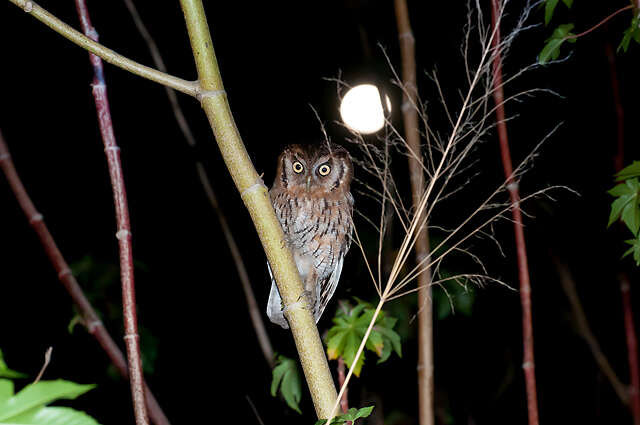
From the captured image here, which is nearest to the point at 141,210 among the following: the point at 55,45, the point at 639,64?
the point at 55,45

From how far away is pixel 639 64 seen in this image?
6.77 feet

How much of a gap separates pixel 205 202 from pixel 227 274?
40cm

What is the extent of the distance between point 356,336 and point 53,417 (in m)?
1.04

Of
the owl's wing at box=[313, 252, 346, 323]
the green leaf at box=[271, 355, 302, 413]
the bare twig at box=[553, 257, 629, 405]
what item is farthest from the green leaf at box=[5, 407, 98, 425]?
the bare twig at box=[553, 257, 629, 405]

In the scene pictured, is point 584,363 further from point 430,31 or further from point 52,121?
point 52,121

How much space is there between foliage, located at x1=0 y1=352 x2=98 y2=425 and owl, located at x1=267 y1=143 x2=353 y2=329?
1352mm

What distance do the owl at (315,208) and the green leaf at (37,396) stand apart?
1353mm

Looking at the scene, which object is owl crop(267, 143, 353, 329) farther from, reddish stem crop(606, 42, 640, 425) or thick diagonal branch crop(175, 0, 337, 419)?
thick diagonal branch crop(175, 0, 337, 419)

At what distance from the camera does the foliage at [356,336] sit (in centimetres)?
138

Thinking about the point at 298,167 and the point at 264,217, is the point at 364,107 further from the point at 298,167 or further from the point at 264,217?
the point at 264,217

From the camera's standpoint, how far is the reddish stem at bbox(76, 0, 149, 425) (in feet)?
2.58

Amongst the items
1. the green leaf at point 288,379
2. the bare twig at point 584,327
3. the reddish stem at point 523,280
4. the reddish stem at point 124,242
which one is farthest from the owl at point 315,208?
the bare twig at point 584,327

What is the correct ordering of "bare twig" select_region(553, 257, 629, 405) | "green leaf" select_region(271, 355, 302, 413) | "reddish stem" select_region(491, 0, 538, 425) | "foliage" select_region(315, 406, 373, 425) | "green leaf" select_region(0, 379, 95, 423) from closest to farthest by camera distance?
"green leaf" select_region(0, 379, 95, 423) < "foliage" select_region(315, 406, 373, 425) < "reddish stem" select_region(491, 0, 538, 425) < "green leaf" select_region(271, 355, 302, 413) < "bare twig" select_region(553, 257, 629, 405)

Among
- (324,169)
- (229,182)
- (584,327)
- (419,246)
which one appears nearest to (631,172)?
(419,246)
